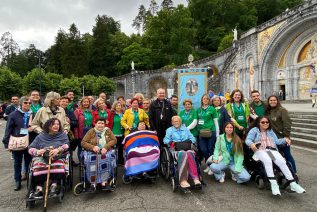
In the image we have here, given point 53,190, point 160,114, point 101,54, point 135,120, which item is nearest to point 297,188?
point 160,114

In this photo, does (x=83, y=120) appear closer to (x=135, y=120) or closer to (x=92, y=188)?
(x=135, y=120)

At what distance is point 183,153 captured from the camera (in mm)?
4402

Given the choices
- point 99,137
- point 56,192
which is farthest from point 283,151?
point 56,192

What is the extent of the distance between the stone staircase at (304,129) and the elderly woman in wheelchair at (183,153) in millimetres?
5301

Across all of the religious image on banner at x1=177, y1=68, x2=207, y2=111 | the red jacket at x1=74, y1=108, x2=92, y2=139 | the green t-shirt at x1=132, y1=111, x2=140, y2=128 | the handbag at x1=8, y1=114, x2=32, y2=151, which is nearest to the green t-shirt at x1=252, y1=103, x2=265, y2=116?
the green t-shirt at x1=132, y1=111, x2=140, y2=128

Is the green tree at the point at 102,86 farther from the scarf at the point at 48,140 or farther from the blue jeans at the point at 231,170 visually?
the blue jeans at the point at 231,170

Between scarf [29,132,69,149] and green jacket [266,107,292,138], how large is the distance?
4035 mm

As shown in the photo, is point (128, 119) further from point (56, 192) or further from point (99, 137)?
point (56, 192)

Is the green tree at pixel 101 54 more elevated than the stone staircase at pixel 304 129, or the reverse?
the green tree at pixel 101 54

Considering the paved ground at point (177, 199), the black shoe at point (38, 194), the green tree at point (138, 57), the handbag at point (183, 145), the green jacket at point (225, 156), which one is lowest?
the paved ground at point (177, 199)

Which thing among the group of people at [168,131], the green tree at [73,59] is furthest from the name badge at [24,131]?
the green tree at [73,59]

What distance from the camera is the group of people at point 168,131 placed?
4250 millimetres

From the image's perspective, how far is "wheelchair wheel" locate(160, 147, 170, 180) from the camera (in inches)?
187

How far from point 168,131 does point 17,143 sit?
287 cm
